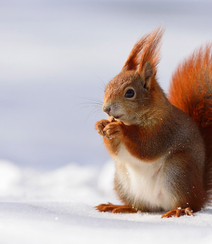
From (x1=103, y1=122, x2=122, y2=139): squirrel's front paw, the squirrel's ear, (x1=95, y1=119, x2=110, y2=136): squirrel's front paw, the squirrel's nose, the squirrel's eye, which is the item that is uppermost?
the squirrel's ear

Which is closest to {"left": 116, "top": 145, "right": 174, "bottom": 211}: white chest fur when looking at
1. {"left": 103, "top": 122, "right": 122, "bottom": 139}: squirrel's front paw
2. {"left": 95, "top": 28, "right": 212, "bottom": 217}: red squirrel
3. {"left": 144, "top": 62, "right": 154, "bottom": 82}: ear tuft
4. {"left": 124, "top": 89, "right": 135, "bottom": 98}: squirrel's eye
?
{"left": 95, "top": 28, "right": 212, "bottom": 217}: red squirrel

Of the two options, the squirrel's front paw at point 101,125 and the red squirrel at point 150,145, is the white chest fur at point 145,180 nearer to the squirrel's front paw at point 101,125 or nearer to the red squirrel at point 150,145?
the red squirrel at point 150,145

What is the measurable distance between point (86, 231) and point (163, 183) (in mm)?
594

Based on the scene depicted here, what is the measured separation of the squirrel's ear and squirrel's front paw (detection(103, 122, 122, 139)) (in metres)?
0.27

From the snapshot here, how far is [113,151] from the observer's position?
6.43ft

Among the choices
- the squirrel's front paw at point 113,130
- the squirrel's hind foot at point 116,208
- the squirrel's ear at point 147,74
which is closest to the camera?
the squirrel's front paw at point 113,130

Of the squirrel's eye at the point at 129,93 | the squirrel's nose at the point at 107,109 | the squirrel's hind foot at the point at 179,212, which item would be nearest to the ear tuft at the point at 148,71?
the squirrel's eye at the point at 129,93

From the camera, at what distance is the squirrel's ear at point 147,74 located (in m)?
1.96

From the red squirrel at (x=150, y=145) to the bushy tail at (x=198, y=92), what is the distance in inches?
1.1

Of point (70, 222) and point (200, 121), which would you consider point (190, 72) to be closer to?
point (200, 121)

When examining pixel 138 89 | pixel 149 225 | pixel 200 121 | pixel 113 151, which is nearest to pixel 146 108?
pixel 138 89

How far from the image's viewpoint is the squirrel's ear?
6.43ft

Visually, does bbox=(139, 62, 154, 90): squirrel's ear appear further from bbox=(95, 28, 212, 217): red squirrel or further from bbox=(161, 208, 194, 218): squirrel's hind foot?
bbox=(161, 208, 194, 218): squirrel's hind foot

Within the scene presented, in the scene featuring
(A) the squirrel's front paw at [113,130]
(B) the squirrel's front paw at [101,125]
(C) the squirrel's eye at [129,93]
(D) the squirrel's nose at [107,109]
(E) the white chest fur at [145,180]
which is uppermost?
(C) the squirrel's eye at [129,93]
